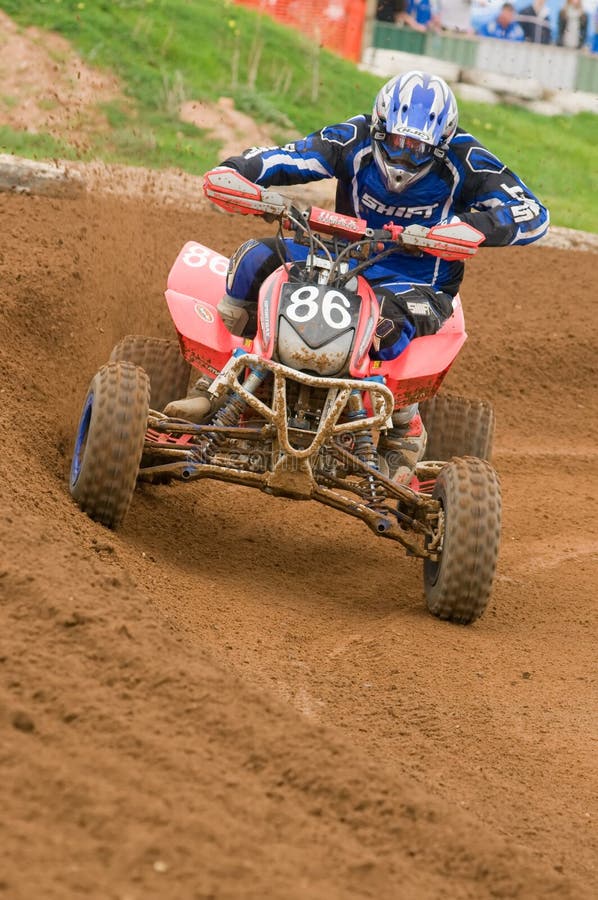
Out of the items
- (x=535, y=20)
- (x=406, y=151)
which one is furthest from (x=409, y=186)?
(x=535, y=20)

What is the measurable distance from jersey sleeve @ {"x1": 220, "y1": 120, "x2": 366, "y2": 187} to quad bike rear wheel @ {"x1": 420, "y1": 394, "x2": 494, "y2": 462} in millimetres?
1337

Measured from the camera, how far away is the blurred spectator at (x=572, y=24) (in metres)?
18.7

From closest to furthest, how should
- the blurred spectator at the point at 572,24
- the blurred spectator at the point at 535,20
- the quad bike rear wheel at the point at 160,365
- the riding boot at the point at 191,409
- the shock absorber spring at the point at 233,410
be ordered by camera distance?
1. the shock absorber spring at the point at 233,410
2. the riding boot at the point at 191,409
3. the quad bike rear wheel at the point at 160,365
4. the blurred spectator at the point at 535,20
5. the blurred spectator at the point at 572,24

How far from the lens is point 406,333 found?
6156 millimetres

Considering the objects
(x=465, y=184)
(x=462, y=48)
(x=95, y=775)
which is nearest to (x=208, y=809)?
(x=95, y=775)

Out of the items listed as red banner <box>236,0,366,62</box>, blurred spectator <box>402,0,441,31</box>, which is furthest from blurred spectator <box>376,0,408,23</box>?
red banner <box>236,0,366,62</box>

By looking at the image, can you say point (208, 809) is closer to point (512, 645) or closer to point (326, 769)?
point (326, 769)

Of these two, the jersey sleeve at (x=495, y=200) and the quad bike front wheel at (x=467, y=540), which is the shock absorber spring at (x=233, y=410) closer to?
the quad bike front wheel at (x=467, y=540)

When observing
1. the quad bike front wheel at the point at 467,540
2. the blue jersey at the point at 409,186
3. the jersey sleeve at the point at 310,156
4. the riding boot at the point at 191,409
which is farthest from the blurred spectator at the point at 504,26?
the quad bike front wheel at the point at 467,540

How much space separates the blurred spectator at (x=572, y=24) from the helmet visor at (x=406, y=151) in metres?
13.6

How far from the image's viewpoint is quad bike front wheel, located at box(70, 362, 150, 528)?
5355mm

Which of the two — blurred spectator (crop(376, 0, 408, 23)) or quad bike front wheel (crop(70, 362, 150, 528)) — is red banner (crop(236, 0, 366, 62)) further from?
quad bike front wheel (crop(70, 362, 150, 528))

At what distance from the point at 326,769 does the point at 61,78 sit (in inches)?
485

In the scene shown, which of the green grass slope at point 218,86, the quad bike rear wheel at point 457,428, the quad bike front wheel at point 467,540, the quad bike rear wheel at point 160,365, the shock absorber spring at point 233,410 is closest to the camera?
the quad bike front wheel at point 467,540
